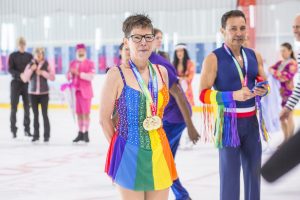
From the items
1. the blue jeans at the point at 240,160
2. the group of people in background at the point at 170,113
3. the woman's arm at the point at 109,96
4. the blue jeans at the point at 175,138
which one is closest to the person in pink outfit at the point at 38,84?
the group of people in background at the point at 170,113

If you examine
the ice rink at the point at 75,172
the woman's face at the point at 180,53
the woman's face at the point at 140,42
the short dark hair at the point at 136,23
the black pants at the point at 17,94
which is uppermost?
the short dark hair at the point at 136,23

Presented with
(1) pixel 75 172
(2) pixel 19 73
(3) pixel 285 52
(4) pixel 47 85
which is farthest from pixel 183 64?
(1) pixel 75 172

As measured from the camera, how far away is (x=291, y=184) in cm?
495

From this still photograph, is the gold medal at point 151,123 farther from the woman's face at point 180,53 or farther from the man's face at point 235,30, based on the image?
the woman's face at point 180,53

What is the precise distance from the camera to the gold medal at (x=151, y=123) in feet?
7.22

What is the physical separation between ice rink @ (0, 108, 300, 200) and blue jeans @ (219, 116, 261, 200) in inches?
5.0

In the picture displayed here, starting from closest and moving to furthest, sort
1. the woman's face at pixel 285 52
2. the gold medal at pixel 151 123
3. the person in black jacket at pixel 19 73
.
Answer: the gold medal at pixel 151 123 → the woman's face at pixel 285 52 → the person in black jacket at pixel 19 73

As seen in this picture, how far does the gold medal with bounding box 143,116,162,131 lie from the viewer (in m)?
2.20

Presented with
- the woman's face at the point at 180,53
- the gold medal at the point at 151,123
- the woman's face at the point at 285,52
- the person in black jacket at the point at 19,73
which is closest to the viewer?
the gold medal at the point at 151,123

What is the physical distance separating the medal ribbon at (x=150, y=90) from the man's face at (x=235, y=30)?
0.83 m

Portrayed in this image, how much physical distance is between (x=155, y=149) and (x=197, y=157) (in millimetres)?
4528

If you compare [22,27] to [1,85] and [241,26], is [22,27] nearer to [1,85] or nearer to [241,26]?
[1,85]

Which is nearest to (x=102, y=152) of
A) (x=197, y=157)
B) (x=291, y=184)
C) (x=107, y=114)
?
(x=197, y=157)

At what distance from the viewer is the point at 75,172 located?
570cm
